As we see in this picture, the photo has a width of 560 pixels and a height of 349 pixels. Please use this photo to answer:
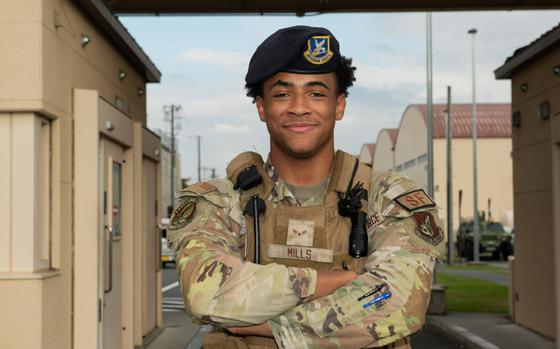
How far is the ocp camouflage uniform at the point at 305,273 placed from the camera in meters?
2.30

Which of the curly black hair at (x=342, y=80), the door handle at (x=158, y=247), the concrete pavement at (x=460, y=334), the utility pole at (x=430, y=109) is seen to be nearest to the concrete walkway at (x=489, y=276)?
the utility pole at (x=430, y=109)

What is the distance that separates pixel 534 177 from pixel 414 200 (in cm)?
983

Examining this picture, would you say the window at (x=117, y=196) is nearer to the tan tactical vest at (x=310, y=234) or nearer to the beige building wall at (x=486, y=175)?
the tan tactical vest at (x=310, y=234)

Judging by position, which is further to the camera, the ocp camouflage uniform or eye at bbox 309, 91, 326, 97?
eye at bbox 309, 91, 326, 97

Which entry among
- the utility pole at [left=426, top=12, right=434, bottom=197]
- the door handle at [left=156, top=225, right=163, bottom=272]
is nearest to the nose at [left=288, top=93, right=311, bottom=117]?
the door handle at [left=156, top=225, right=163, bottom=272]

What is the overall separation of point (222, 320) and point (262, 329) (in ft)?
0.41

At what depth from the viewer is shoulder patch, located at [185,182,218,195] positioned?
2.54 metres

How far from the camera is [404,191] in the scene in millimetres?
2512

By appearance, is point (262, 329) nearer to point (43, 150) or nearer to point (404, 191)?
point (404, 191)

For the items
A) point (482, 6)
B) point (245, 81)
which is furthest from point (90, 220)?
point (245, 81)

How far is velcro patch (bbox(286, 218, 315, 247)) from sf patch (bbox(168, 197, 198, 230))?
12.7 inches

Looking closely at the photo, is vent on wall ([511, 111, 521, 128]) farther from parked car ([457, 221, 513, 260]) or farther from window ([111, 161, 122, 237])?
parked car ([457, 221, 513, 260])

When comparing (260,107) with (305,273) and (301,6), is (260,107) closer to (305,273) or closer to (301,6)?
(305,273)

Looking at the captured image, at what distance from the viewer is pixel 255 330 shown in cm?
233
